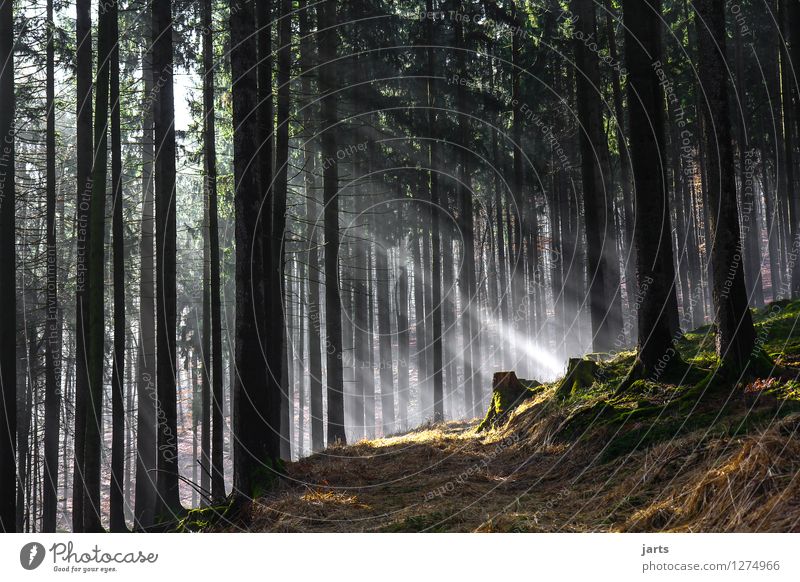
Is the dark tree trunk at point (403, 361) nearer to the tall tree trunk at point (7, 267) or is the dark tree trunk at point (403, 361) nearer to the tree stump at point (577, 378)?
the tree stump at point (577, 378)

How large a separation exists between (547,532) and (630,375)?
4.21 meters

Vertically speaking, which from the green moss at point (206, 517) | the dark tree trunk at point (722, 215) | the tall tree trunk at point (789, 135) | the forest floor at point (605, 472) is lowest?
the green moss at point (206, 517)

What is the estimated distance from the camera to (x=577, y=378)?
1066 centimetres

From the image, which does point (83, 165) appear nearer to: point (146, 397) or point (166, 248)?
point (166, 248)

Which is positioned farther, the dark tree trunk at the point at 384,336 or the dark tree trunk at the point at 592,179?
the dark tree trunk at the point at 384,336

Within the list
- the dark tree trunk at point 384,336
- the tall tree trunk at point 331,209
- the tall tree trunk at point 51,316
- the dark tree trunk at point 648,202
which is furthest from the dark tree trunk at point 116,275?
the dark tree trunk at point 384,336

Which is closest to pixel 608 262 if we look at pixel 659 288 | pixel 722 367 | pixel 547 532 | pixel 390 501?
pixel 659 288

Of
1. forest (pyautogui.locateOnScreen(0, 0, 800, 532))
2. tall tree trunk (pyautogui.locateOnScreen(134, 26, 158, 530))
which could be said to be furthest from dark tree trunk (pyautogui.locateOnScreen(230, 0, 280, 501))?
tall tree trunk (pyautogui.locateOnScreen(134, 26, 158, 530))

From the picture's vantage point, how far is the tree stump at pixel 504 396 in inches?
486

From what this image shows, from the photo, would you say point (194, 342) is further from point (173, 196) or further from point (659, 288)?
point (659, 288)

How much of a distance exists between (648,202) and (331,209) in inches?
387

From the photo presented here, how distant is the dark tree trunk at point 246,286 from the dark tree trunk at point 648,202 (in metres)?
5.12

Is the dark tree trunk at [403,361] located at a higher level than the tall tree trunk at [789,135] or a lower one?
lower

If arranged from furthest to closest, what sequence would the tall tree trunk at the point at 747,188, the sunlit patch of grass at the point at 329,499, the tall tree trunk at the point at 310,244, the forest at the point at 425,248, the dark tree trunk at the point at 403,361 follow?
the dark tree trunk at the point at 403,361 → the tall tree trunk at the point at 747,188 → the tall tree trunk at the point at 310,244 → the sunlit patch of grass at the point at 329,499 → the forest at the point at 425,248
